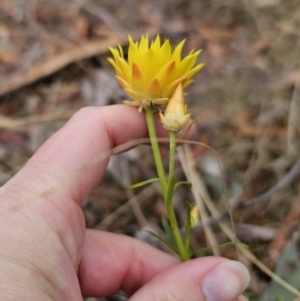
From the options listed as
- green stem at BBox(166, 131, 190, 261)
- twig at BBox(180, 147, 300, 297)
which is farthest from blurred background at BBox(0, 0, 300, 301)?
green stem at BBox(166, 131, 190, 261)

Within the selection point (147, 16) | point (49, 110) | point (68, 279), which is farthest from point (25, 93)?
point (68, 279)

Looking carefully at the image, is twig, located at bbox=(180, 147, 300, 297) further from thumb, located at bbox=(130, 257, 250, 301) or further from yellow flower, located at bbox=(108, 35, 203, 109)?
yellow flower, located at bbox=(108, 35, 203, 109)

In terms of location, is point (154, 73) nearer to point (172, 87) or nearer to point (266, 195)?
point (172, 87)

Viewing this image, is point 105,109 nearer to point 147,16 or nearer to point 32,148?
point 32,148

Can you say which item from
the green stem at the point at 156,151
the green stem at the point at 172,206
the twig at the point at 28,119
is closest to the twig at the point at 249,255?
the green stem at the point at 172,206

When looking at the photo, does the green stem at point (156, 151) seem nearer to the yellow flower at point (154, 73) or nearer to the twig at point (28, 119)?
the yellow flower at point (154, 73)

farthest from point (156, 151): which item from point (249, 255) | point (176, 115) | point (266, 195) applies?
Result: point (266, 195)
